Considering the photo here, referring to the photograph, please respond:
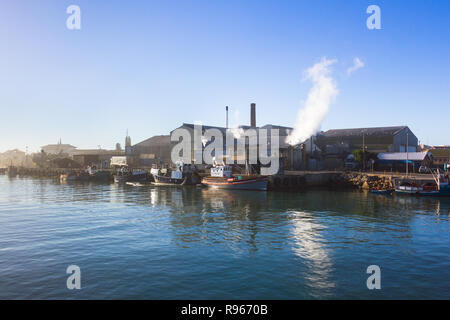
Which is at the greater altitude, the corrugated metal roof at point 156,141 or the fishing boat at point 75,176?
the corrugated metal roof at point 156,141

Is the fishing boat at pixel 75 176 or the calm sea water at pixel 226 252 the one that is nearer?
the calm sea water at pixel 226 252

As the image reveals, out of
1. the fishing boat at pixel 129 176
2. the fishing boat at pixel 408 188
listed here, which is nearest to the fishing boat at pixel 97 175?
the fishing boat at pixel 129 176

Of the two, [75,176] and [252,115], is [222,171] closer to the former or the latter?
[252,115]

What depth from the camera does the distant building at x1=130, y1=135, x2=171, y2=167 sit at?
9212 centimetres

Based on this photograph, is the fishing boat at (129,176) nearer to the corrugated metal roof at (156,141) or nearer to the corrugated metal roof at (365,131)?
the corrugated metal roof at (156,141)

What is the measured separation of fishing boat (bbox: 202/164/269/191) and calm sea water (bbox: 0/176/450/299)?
653 inches

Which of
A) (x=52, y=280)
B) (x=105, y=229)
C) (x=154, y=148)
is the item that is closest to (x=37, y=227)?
(x=105, y=229)

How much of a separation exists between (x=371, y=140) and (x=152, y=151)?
58972 millimetres

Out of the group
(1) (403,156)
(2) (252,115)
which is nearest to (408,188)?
(1) (403,156)

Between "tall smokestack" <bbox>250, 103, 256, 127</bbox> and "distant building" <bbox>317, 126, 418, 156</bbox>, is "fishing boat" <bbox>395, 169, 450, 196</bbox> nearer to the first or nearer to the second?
"distant building" <bbox>317, 126, 418, 156</bbox>

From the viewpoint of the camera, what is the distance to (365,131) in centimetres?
8319

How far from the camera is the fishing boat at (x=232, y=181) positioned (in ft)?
166
